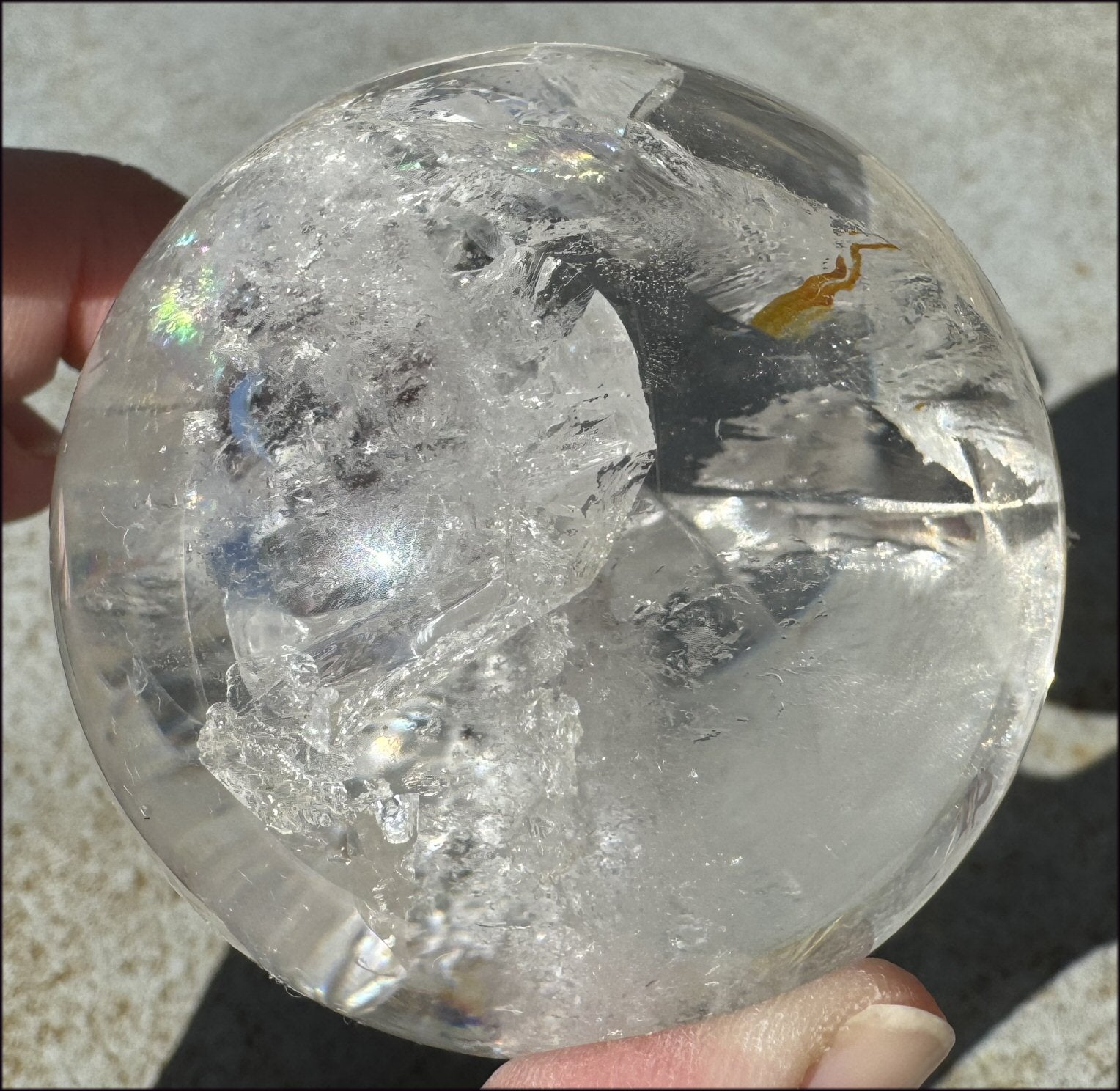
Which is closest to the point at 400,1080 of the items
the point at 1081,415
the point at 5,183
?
the point at 5,183

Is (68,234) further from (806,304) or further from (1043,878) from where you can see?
(1043,878)

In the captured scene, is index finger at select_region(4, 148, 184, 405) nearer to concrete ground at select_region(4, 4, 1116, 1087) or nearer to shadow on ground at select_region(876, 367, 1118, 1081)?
concrete ground at select_region(4, 4, 1116, 1087)

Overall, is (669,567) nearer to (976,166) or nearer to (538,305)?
(538,305)

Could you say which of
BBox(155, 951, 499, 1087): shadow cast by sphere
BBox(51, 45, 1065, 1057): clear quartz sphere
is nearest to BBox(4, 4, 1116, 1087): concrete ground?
BBox(155, 951, 499, 1087): shadow cast by sphere

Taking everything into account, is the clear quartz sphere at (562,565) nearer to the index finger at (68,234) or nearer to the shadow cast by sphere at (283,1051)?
the index finger at (68,234)

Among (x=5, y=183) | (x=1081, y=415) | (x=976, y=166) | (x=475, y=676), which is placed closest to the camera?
(x=475, y=676)

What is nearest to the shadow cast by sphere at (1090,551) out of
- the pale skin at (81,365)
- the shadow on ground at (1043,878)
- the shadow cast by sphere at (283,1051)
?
the shadow on ground at (1043,878)

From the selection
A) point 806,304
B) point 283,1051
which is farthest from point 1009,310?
point 283,1051
